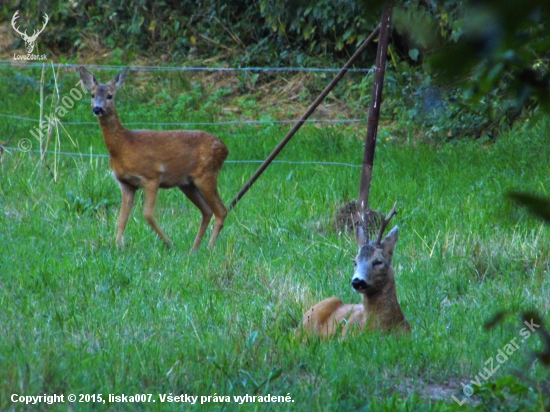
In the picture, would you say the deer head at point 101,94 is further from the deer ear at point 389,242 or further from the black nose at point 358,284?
the black nose at point 358,284

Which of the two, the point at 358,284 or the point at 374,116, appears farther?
the point at 374,116

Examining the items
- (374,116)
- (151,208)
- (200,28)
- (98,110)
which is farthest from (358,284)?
(200,28)

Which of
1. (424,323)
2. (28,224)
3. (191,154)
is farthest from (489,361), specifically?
(28,224)

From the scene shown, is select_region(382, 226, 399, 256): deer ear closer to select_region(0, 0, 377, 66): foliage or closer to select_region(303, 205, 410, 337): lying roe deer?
select_region(303, 205, 410, 337): lying roe deer

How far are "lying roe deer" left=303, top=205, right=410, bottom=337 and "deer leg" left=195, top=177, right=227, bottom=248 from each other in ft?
8.33

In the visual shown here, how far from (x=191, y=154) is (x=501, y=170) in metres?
3.54

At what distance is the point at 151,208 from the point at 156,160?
44cm

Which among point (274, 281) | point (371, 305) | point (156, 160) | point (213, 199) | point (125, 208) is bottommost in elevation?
point (125, 208)

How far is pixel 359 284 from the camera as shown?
4312mm

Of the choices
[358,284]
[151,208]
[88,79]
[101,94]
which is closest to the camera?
[358,284]

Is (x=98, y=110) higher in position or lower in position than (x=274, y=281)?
higher

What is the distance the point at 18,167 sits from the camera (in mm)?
8719

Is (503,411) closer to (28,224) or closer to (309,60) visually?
(28,224)

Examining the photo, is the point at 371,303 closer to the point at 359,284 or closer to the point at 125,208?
the point at 359,284
